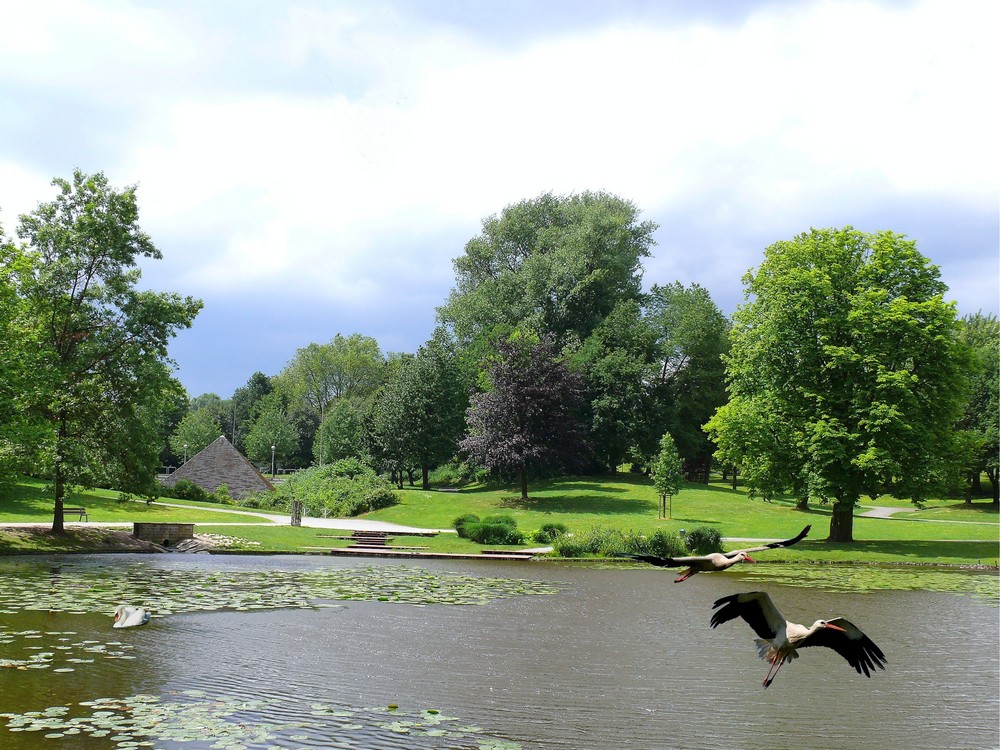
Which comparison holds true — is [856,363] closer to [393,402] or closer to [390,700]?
[390,700]

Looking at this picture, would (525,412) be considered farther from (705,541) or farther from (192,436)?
(192,436)

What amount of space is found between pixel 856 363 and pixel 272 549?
25424 millimetres

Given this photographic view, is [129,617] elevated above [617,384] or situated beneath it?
situated beneath

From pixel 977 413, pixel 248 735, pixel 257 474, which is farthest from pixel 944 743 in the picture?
pixel 977 413

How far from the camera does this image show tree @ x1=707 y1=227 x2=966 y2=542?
36250mm

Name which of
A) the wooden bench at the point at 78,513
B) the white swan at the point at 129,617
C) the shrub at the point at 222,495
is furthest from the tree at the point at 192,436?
the white swan at the point at 129,617

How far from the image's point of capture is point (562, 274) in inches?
2940

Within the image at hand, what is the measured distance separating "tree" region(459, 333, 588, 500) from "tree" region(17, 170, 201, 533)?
3033 cm

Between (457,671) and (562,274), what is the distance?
206ft

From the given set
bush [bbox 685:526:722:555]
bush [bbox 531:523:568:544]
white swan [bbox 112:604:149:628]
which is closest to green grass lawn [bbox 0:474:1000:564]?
bush [bbox 531:523:568:544]

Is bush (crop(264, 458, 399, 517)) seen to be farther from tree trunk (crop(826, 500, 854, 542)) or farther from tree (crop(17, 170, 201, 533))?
tree trunk (crop(826, 500, 854, 542))

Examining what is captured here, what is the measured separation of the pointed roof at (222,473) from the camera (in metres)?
62.1

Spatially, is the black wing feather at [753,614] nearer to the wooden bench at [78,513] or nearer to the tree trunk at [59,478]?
the tree trunk at [59,478]

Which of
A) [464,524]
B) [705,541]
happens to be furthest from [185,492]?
[705,541]
